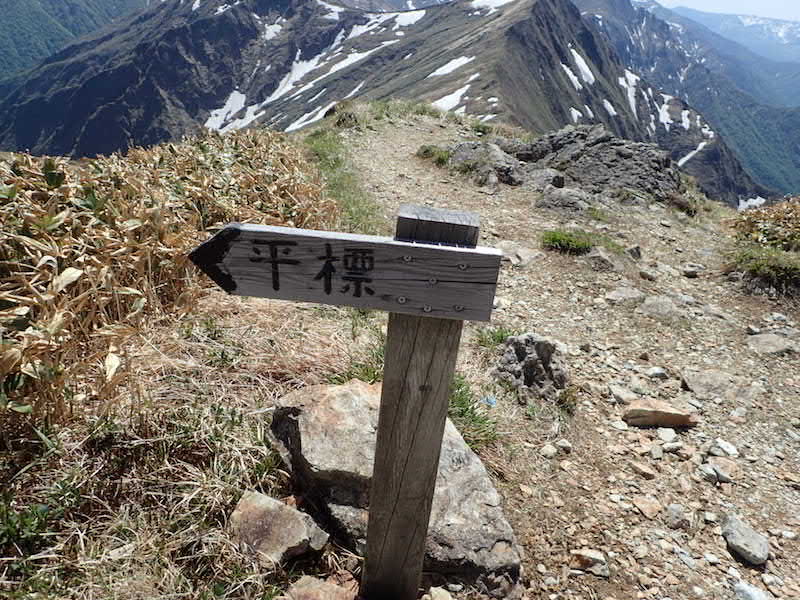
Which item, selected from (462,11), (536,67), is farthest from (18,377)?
(462,11)

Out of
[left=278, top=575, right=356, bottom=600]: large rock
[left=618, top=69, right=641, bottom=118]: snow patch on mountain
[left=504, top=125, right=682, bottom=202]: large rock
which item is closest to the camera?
[left=278, top=575, right=356, bottom=600]: large rock

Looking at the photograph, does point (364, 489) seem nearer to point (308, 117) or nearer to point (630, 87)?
point (308, 117)

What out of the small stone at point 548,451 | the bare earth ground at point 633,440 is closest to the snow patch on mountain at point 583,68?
the bare earth ground at point 633,440

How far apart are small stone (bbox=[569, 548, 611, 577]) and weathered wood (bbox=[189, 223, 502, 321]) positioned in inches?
86.1

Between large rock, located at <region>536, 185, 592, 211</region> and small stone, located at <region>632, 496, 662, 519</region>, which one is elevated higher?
large rock, located at <region>536, 185, 592, 211</region>

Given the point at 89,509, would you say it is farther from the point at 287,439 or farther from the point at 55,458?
the point at 287,439

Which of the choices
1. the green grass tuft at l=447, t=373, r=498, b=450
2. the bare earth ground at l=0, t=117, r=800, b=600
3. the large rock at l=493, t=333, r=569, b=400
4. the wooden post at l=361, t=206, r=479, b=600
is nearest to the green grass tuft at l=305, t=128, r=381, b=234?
the bare earth ground at l=0, t=117, r=800, b=600

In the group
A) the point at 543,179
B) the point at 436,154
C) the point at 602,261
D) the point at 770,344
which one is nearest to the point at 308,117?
the point at 436,154

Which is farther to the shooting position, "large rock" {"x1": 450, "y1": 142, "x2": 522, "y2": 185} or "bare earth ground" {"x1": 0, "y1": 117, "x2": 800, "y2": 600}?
"large rock" {"x1": 450, "y1": 142, "x2": 522, "y2": 185}

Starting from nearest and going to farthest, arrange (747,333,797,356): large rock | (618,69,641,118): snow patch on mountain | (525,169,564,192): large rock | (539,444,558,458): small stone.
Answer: (539,444,558,458): small stone → (747,333,797,356): large rock → (525,169,564,192): large rock → (618,69,641,118): snow patch on mountain

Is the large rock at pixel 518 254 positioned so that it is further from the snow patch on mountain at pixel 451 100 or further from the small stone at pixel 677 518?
the snow patch on mountain at pixel 451 100

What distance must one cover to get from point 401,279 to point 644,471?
10.7 feet

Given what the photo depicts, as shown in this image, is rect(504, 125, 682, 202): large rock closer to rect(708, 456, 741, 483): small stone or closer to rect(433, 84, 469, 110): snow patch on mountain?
rect(708, 456, 741, 483): small stone

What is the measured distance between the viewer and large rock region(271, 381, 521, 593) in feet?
9.25
